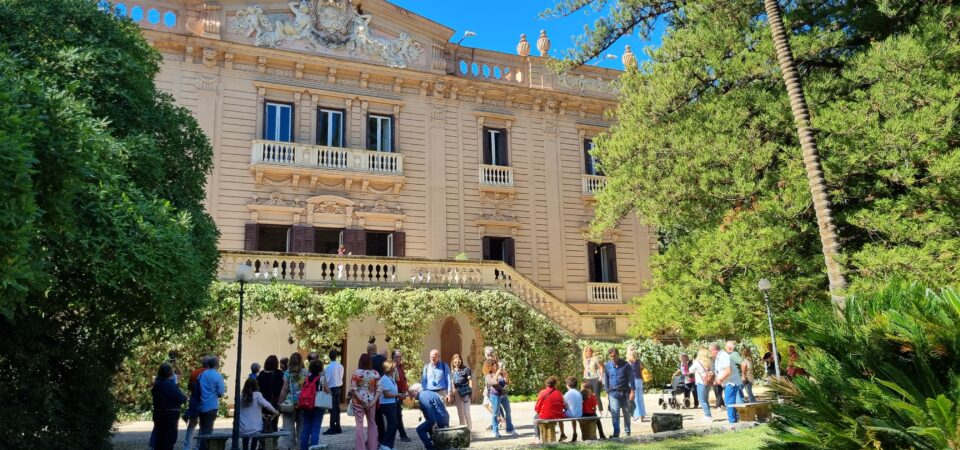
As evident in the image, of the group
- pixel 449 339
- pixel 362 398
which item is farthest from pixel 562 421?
pixel 449 339

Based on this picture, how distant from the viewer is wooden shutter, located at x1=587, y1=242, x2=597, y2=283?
23805 millimetres

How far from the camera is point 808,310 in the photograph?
16.9ft

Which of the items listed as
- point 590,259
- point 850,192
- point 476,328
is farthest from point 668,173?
point 590,259

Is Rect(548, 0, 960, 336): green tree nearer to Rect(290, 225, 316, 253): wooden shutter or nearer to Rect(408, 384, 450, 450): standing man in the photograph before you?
Rect(408, 384, 450, 450): standing man

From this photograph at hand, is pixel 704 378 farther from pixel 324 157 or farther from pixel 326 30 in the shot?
pixel 326 30

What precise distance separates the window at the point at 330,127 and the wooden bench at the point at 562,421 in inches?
525

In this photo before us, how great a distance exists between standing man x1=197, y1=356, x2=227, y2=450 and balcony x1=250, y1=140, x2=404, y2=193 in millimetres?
10941

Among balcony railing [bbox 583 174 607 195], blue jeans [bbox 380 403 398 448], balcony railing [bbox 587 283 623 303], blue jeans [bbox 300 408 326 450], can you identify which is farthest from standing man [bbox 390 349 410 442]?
balcony railing [bbox 583 174 607 195]

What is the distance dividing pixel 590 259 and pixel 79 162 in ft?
63.1

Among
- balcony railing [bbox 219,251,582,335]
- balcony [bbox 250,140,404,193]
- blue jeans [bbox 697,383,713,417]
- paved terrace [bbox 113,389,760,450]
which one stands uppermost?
balcony [bbox 250,140,404,193]

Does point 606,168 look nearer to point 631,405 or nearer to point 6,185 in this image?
point 631,405

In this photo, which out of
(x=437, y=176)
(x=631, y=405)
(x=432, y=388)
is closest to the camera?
(x=432, y=388)

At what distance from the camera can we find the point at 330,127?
21.6 metres

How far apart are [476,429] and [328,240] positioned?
34.0ft
